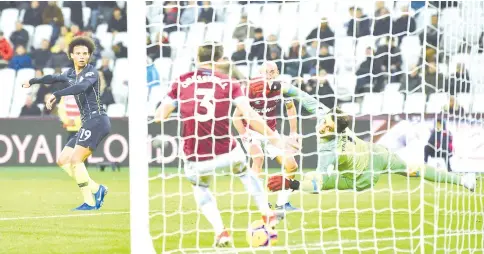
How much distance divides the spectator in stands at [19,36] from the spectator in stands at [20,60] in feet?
0.49

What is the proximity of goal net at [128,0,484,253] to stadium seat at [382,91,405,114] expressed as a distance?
0.04 m

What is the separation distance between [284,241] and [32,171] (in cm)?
830

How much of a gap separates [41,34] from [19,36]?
459 millimetres

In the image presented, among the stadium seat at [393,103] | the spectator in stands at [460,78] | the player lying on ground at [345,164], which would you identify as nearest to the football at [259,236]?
the player lying on ground at [345,164]

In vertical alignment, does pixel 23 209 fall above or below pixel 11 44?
below

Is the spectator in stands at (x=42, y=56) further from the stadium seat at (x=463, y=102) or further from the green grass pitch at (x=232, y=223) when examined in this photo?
the stadium seat at (x=463, y=102)

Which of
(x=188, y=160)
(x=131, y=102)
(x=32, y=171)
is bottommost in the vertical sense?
(x=32, y=171)

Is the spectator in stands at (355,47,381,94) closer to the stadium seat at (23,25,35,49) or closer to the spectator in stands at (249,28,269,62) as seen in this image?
the spectator in stands at (249,28,269,62)

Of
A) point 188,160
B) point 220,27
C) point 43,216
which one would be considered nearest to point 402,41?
point 220,27

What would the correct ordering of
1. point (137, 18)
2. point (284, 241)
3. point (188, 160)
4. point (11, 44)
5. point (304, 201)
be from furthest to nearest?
point (11, 44) → point (304, 201) → point (284, 241) → point (188, 160) → point (137, 18)

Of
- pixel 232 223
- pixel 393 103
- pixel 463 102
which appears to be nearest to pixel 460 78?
Answer: pixel 232 223

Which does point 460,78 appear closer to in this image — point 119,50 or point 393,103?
point 393,103

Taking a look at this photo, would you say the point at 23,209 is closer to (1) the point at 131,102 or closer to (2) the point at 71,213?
(2) the point at 71,213

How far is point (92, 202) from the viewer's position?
9945 mm
